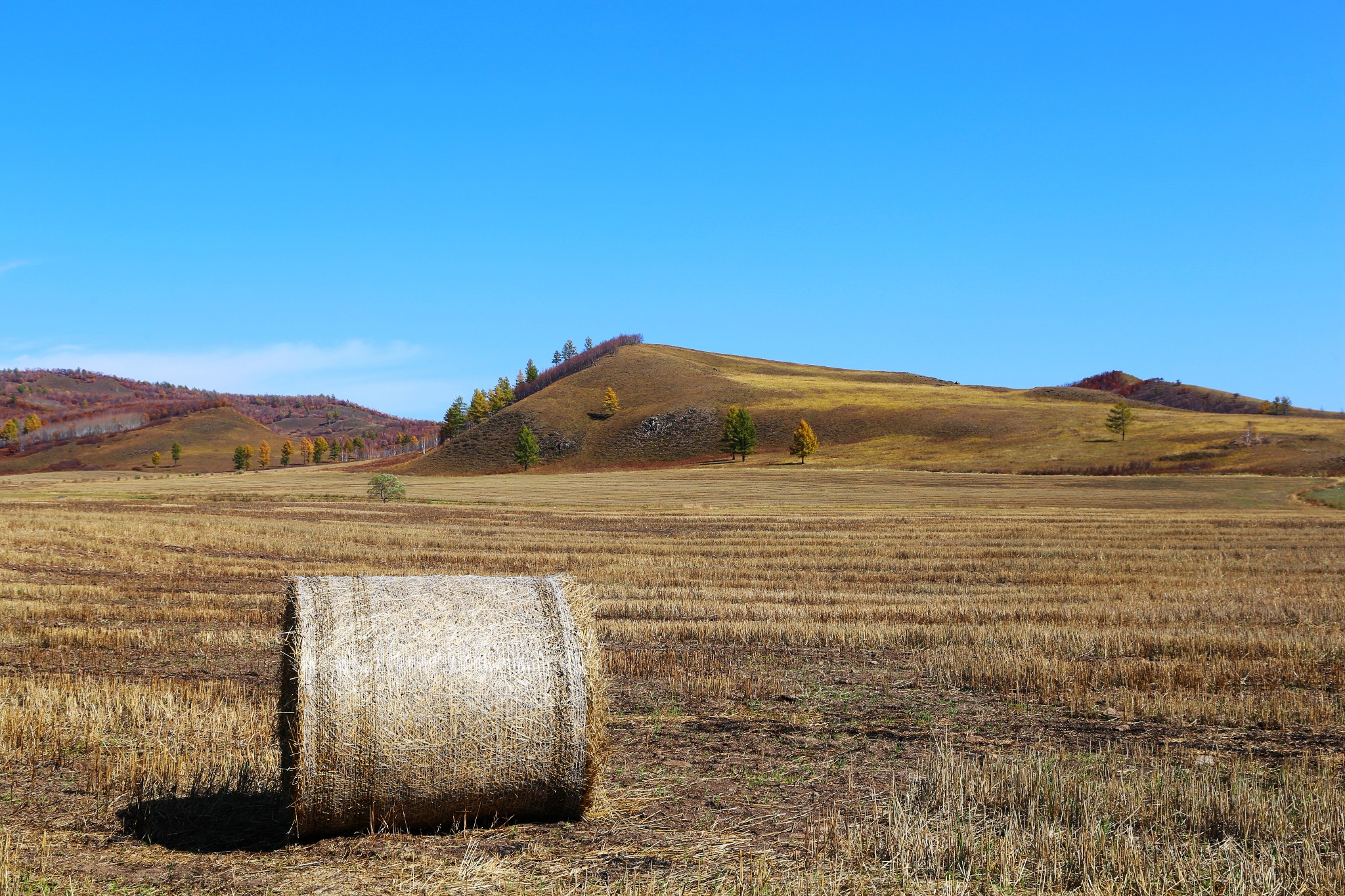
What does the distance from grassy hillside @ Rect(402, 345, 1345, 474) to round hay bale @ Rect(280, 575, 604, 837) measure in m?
84.5

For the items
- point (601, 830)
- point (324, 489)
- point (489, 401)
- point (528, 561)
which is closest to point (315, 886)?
point (601, 830)

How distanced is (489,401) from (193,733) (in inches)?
6896

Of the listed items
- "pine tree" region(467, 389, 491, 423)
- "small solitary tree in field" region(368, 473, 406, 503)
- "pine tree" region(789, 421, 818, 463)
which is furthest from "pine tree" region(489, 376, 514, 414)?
"small solitary tree in field" region(368, 473, 406, 503)

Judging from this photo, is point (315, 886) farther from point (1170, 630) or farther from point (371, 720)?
point (1170, 630)

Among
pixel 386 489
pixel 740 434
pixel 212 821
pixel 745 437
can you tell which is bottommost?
pixel 212 821

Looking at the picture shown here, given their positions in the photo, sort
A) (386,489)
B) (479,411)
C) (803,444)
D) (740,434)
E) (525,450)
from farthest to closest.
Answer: (479,411) → (525,450) → (740,434) → (803,444) → (386,489)

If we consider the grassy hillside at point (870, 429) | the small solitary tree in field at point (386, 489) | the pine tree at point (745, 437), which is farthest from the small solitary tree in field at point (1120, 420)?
the small solitary tree in field at point (386, 489)

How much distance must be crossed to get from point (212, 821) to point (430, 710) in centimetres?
191

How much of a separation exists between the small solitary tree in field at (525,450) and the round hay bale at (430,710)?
13460cm

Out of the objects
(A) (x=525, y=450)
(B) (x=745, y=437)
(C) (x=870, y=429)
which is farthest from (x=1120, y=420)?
(A) (x=525, y=450)

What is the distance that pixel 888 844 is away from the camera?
646 centimetres

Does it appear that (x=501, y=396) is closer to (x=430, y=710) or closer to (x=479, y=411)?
(x=479, y=411)

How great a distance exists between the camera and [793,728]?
9812 millimetres

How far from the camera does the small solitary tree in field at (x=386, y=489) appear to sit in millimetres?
60719
